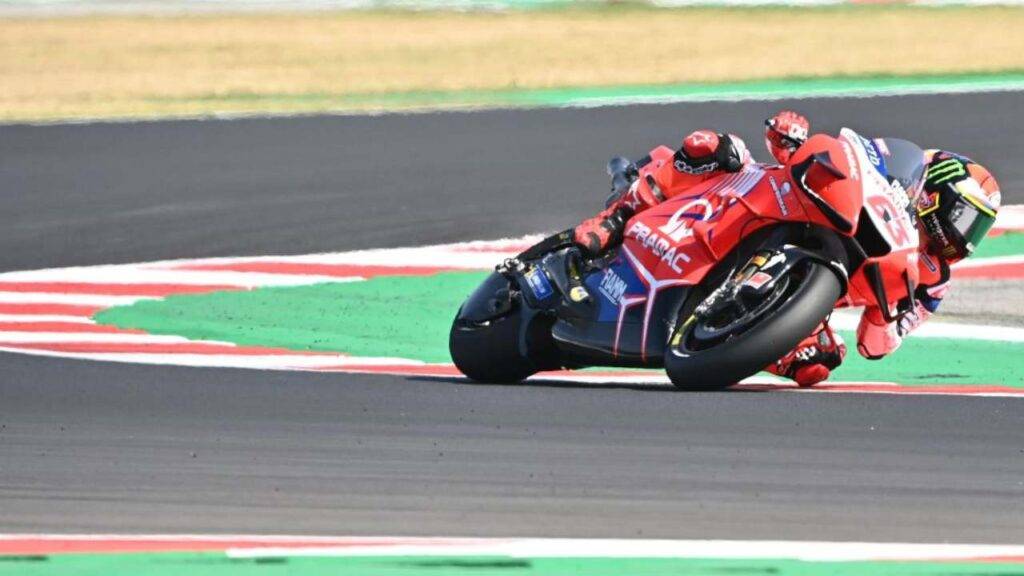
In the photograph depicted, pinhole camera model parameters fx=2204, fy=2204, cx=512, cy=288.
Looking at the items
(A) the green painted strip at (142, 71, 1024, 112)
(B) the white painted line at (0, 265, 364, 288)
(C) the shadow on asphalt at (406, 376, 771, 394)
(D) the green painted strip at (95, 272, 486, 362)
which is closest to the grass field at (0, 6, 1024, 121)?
(A) the green painted strip at (142, 71, 1024, 112)

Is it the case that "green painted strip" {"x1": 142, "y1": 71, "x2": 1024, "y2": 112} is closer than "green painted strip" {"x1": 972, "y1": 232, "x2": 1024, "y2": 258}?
No

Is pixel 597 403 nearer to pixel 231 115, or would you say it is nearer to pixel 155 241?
pixel 155 241

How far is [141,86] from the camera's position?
20.1 m

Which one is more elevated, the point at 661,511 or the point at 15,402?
the point at 15,402

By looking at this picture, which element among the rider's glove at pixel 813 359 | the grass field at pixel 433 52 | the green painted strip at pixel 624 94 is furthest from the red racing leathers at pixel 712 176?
the grass field at pixel 433 52

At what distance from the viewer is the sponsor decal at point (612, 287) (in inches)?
327

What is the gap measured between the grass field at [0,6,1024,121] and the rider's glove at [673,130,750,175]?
10.1 m

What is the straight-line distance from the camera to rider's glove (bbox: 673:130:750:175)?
27.5 ft

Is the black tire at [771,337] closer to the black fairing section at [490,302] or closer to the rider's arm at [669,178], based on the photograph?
the rider's arm at [669,178]

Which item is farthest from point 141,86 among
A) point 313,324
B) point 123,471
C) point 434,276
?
point 123,471

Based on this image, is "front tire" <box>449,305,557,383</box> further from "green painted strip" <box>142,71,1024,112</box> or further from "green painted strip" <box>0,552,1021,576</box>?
"green painted strip" <box>142,71,1024,112</box>

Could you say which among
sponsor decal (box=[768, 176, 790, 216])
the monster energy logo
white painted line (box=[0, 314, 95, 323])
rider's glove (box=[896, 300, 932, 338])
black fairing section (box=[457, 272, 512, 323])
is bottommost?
rider's glove (box=[896, 300, 932, 338])

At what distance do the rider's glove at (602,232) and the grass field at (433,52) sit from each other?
998 cm

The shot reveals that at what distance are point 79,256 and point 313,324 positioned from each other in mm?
2659
